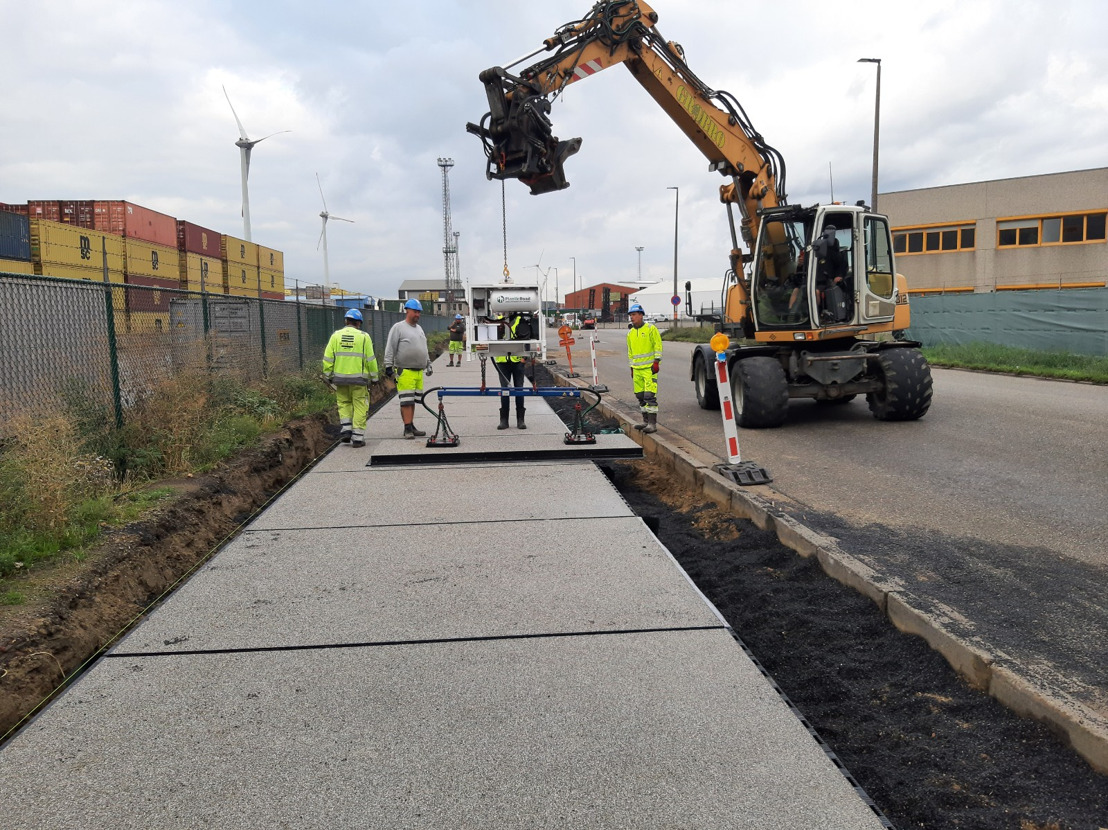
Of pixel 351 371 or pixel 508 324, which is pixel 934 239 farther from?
pixel 351 371

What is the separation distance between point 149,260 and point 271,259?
14.7 metres

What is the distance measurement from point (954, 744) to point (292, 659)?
9.64ft

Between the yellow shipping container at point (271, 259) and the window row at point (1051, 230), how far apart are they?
110ft

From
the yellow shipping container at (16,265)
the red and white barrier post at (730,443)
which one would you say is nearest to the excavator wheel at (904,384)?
the red and white barrier post at (730,443)

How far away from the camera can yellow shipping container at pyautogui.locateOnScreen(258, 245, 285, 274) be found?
1505 inches

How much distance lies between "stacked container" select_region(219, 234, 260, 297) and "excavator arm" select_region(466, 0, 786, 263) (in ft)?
78.9

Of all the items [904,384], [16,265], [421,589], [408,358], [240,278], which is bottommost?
[421,589]

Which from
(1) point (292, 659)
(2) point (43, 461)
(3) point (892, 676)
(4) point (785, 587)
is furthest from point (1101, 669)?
(2) point (43, 461)

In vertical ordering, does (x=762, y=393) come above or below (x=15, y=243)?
below

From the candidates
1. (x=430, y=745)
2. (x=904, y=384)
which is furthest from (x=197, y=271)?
(x=430, y=745)

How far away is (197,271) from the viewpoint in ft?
98.1

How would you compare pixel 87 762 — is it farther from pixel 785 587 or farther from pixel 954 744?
pixel 785 587

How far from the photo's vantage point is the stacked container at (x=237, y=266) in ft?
107

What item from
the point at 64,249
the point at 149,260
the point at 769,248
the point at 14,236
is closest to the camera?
the point at 769,248
